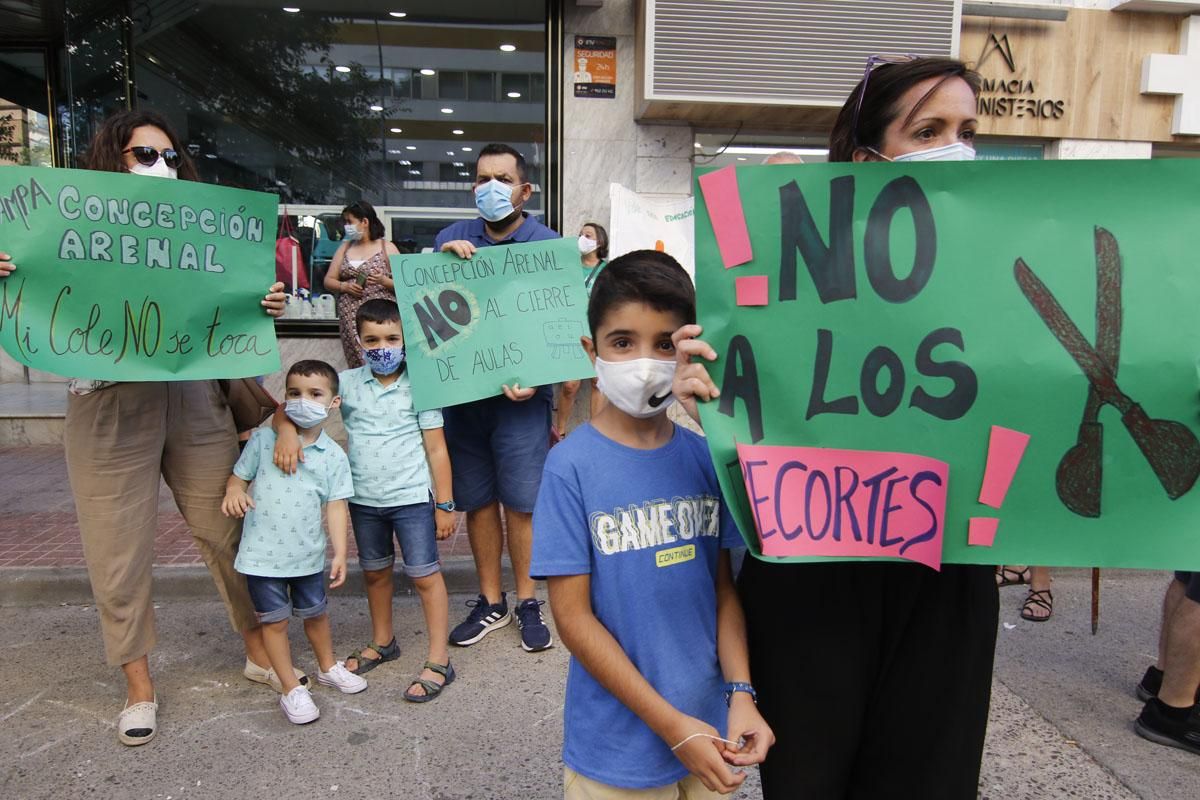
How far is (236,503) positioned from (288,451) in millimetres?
266

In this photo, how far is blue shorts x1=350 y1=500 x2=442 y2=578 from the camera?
3434mm

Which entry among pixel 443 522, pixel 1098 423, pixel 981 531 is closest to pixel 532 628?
pixel 443 522

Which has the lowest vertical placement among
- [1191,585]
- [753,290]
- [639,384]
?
[1191,585]

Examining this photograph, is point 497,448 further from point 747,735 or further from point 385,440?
point 747,735

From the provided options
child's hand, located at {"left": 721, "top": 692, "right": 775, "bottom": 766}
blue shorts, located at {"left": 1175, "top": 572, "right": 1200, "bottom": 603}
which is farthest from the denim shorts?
blue shorts, located at {"left": 1175, "top": 572, "right": 1200, "bottom": 603}

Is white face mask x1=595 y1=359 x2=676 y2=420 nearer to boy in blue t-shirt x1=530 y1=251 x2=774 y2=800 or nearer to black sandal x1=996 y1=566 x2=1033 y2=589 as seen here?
boy in blue t-shirt x1=530 y1=251 x2=774 y2=800

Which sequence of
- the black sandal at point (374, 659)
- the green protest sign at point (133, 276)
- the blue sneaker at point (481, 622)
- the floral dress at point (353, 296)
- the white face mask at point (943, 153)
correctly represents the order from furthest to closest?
1. the floral dress at point (353, 296)
2. the blue sneaker at point (481, 622)
3. the black sandal at point (374, 659)
4. the green protest sign at point (133, 276)
5. the white face mask at point (943, 153)

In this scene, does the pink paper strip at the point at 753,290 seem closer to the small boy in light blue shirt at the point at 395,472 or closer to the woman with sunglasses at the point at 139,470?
the woman with sunglasses at the point at 139,470

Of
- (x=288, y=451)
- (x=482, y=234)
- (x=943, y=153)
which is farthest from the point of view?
(x=482, y=234)

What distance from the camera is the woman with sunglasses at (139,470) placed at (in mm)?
2895

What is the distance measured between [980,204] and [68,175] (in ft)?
8.80

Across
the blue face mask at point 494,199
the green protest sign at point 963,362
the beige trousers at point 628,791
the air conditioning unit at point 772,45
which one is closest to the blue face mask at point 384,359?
the blue face mask at point 494,199

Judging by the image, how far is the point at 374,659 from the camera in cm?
361

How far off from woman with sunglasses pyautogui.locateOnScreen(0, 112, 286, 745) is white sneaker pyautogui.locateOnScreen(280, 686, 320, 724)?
356 mm
